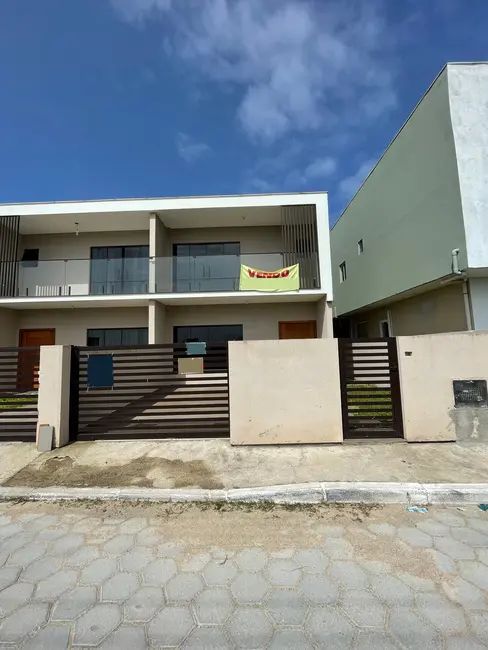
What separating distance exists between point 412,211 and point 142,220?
9.22 metres

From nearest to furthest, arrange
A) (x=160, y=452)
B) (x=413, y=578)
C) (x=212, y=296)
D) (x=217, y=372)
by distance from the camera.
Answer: (x=413, y=578), (x=160, y=452), (x=217, y=372), (x=212, y=296)

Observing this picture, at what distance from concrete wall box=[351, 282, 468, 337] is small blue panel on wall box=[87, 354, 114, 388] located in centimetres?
839

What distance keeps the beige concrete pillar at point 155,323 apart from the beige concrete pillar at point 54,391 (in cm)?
545

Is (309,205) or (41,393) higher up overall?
(309,205)

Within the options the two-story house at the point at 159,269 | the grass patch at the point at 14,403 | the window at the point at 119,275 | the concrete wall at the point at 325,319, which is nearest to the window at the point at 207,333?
the two-story house at the point at 159,269

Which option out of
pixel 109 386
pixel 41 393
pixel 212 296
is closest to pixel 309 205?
pixel 212 296

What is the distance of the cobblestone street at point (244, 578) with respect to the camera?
200cm

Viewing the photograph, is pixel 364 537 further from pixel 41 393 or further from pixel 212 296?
pixel 212 296

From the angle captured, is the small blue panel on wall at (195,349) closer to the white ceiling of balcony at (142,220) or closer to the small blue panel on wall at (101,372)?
the small blue panel on wall at (101,372)

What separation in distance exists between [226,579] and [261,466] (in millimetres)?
2081

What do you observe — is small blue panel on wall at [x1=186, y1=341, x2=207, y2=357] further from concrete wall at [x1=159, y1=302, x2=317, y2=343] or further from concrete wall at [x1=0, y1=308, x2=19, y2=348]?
concrete wall at [x1=0, y1=308, x2=19, y2=348]

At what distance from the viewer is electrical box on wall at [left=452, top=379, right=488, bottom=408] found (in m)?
5.29

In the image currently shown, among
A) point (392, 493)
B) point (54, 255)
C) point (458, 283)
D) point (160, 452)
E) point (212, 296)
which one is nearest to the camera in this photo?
point (392, 493)

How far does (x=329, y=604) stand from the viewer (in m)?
2.22
